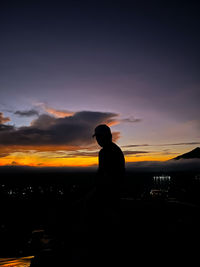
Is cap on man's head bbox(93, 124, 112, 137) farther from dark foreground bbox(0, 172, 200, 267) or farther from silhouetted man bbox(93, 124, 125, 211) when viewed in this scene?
dark foreground bbox(0, 172, 200, 267)

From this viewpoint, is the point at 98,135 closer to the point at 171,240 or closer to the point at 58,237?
the point at 171,240

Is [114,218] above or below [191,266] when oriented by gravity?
above

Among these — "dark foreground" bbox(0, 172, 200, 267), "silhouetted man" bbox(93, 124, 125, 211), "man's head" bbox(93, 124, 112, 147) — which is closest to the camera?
"dark foreground" bbox(0, 172, 200, 267)

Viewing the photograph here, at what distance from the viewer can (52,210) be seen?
4031 mm

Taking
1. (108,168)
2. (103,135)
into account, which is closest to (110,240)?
(108,168)

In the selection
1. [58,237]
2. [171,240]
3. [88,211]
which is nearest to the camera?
[88,211]

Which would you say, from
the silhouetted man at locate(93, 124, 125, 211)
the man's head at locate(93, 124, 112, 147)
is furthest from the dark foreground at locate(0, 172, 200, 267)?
the man's head at locate(93, 124, 112, 147)

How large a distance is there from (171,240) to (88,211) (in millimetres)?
2286

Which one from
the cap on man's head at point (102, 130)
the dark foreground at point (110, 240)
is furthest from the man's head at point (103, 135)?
the dark foreground at point (110, 240)

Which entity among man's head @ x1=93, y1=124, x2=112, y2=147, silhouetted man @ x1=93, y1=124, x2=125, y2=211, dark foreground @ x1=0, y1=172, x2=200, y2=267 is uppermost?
man's head @ x1=93, y1=124, x2=112, y2=147

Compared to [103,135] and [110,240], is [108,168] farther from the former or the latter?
[110,240]

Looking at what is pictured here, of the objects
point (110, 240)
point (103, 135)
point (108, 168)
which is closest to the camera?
point (110, 240)

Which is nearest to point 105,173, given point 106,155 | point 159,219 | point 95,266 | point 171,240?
point 106,155

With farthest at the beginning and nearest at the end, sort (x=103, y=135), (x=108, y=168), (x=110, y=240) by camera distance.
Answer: (x=103, y=135) → (x=108, y=168) → (x=110, y=240)
